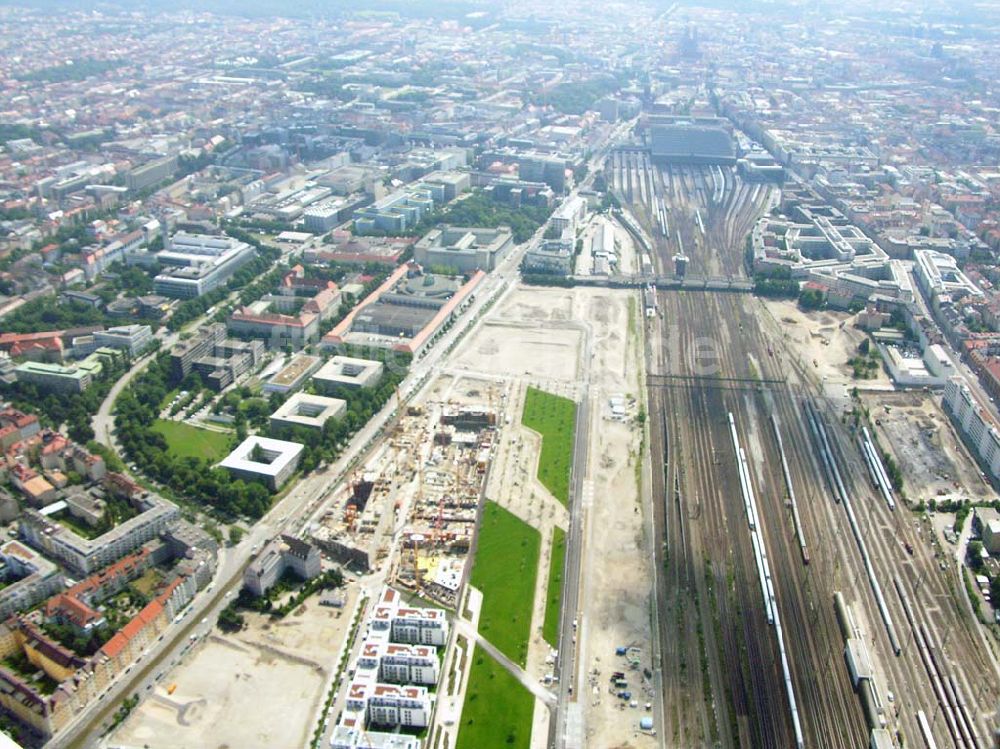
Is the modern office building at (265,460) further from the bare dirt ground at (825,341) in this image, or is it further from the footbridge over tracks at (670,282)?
the footbridge over tracks at (670,282)

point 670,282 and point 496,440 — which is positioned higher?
point 496,440

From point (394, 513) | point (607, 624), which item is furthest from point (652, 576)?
point (394, 513)

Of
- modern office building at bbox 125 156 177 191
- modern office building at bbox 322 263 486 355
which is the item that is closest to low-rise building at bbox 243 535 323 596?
modern office building at bbox 322 263 486 355

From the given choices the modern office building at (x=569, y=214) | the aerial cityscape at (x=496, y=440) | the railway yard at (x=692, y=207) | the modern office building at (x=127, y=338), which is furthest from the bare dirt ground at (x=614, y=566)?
the modern office building at (x=127, y=338)

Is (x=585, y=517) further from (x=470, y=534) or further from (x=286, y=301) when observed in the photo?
(x=286, y=301)

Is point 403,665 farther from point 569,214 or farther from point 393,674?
point 569,214

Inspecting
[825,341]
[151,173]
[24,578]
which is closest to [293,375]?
[24,578]
